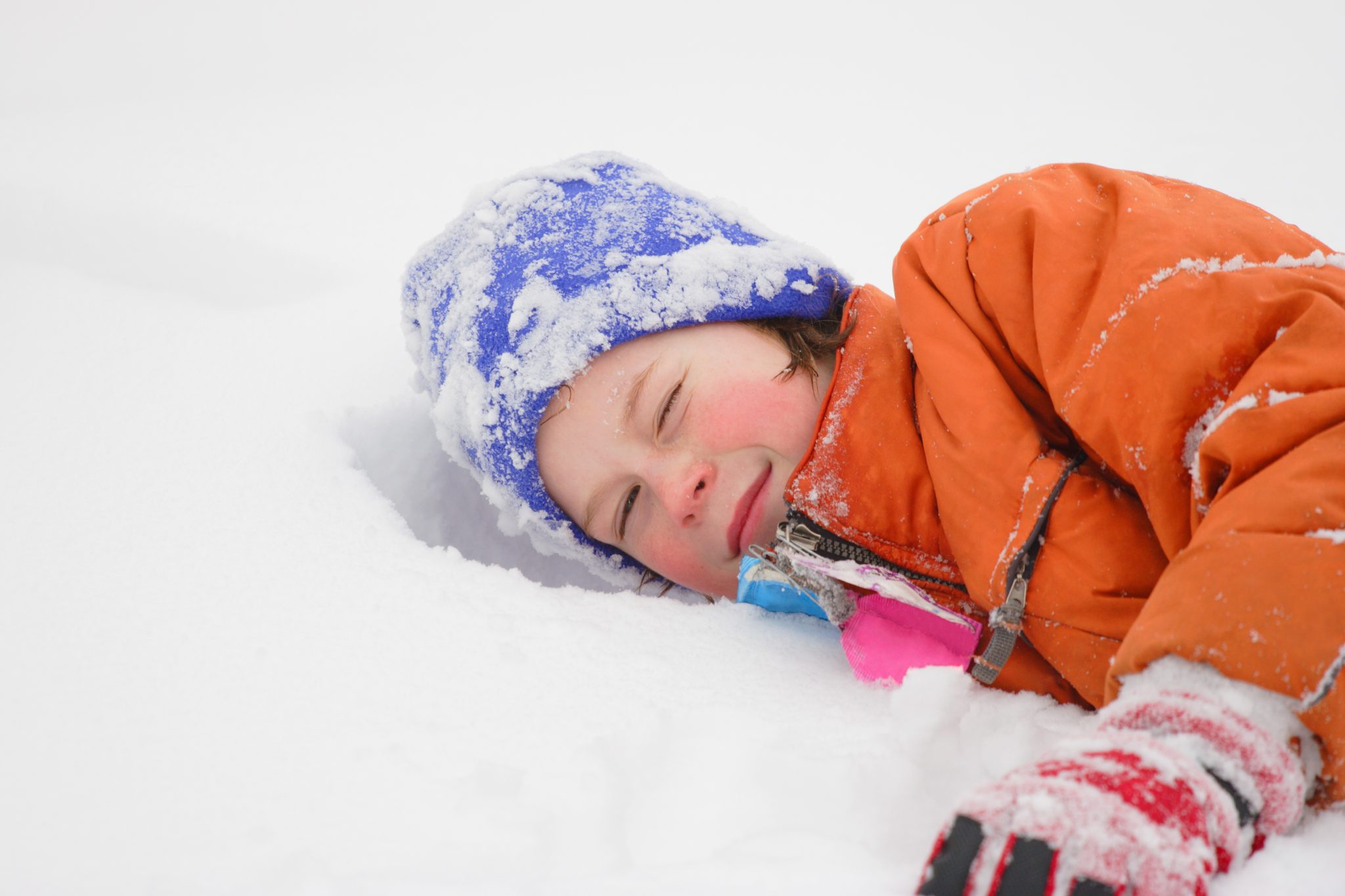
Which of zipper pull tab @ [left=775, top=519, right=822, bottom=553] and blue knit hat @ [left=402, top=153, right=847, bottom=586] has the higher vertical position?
blue knit hat @ [left=402, top=153, right=847, bottom=586]

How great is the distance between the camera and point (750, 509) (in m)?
1.25

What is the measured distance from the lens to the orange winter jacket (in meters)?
0.68

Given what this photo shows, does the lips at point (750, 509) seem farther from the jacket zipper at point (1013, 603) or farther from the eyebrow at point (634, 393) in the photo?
the jacket zipper at point (1013, 603)

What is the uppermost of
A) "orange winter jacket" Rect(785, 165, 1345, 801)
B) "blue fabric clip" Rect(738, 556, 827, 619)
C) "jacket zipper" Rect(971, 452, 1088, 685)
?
"orange winter jacket" Rect(785, 165, 1345, 801)

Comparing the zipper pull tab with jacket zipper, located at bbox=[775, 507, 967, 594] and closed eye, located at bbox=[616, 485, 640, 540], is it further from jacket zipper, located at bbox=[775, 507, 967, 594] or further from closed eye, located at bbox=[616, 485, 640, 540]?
closed eye, located at bbox=[616, 485, 640, 540]

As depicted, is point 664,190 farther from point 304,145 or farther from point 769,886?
point 304,145

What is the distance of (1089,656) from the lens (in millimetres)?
948

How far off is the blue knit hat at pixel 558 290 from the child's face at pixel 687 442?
0.12 ft

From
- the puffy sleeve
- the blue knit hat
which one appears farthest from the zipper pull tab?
the blue knit hat

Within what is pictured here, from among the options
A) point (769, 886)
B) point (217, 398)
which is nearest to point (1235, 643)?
point (769, 886)

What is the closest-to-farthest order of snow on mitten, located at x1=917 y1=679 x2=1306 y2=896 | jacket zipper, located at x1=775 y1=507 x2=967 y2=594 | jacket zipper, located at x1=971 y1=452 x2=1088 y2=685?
snow on mitten, located at x1=917 y1=679 x2=1306 y2=896 → jacket zipper, located at x1=971 y1=452 x2=1088 y2=685 → jacket zipper, located at x1=775 y1=507 x2=967 y2=594

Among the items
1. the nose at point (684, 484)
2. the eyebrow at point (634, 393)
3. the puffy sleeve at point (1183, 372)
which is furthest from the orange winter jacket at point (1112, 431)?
the eyebrow at point (634, 393)

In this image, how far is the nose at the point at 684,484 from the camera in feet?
4.01

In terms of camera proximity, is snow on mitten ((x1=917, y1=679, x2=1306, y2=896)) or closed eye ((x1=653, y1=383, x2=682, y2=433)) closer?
snow on mitten ((x1=917, y1=679, x2=1306, y2=896))
